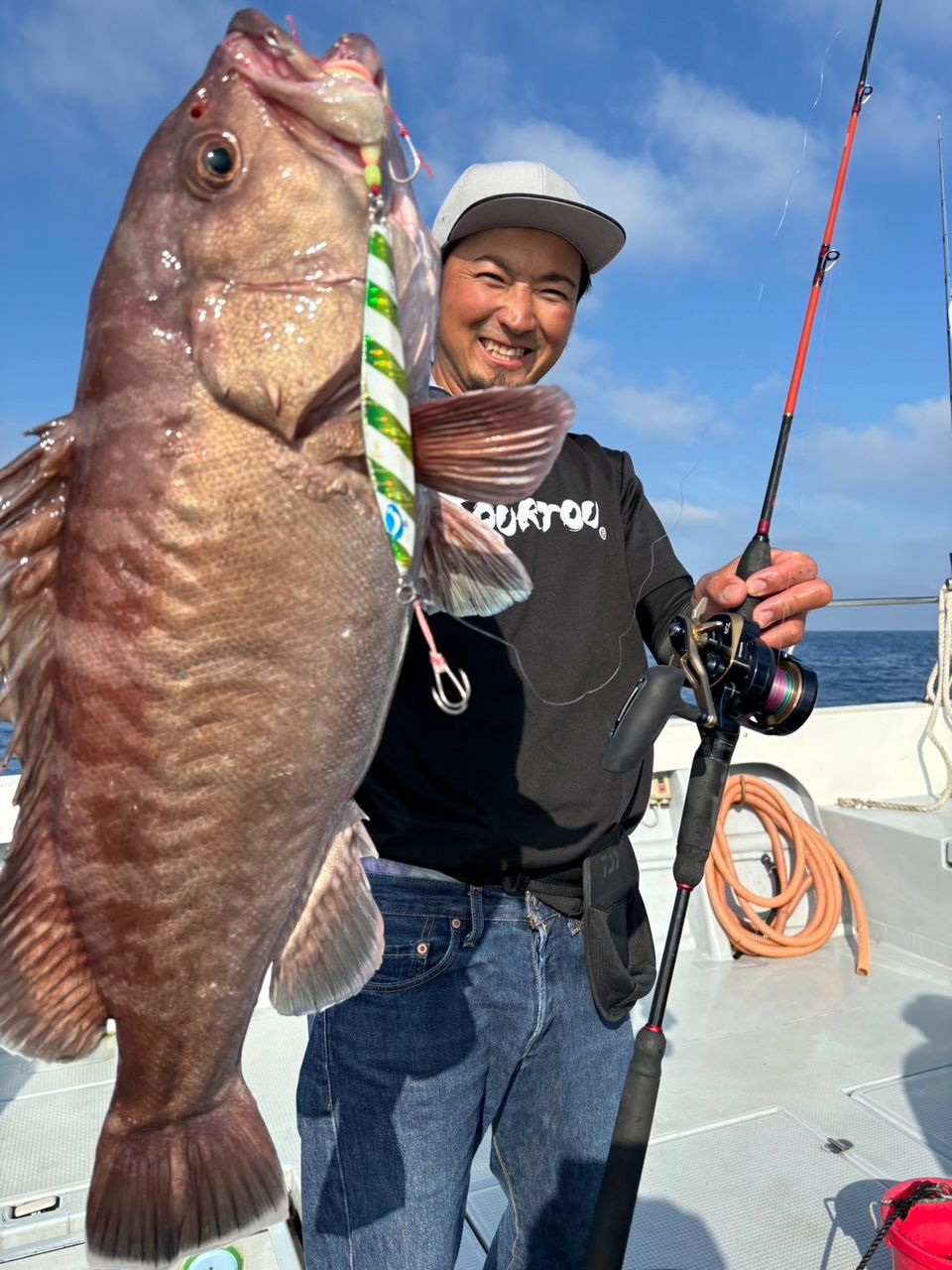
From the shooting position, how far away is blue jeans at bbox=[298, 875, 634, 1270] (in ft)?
6.77

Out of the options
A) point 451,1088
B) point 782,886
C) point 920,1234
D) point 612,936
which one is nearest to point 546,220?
point 612,936

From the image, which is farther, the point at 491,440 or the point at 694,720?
the point at 694,720

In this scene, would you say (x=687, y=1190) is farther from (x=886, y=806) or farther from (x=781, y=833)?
(x=886, y=806)

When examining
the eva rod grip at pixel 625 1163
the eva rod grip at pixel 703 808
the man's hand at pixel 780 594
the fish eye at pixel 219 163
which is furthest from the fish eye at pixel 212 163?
the eva rod grip at pixel 625 1163

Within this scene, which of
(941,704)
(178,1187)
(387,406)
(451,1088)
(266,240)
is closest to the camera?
(387,406)

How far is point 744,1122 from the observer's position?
3840 mm

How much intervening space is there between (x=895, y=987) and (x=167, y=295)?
5.38 metres

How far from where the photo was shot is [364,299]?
4.08 ft

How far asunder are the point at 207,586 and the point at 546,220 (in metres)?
1.66

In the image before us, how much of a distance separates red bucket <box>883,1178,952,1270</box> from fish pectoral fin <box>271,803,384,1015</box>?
203cm

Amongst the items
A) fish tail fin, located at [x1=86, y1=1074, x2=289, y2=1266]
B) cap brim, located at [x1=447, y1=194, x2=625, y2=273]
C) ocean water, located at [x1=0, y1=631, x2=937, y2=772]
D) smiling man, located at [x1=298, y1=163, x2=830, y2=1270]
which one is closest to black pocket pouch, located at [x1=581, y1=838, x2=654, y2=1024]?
smiling man, located at [x1=298, y1=163, x2=830, y2=1270]

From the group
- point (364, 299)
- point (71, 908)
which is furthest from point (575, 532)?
point (71, 908)

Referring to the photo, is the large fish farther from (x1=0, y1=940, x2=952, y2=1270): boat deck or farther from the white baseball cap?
(x1=0, y1=940, x2=952, y2=1270): boat deck

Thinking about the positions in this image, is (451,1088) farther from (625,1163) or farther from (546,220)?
(546,220)
